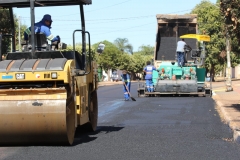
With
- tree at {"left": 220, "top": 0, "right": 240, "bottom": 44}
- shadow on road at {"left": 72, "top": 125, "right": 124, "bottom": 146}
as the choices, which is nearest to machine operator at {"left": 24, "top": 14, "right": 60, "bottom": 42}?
shadow on road at {"left": 72, "top": 125, "right": 124, "bottom": 146}

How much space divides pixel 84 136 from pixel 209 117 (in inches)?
200

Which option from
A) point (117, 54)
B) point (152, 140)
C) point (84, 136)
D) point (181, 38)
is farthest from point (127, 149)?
point (117, 54)

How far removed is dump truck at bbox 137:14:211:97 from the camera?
24.7 meters

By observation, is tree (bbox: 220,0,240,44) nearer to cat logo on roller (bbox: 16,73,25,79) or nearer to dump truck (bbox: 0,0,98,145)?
dump truck (bbox: 0,0,98,145)

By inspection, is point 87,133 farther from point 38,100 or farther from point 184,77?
point 184,77

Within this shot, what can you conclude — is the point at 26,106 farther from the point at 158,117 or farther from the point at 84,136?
the point at 158,117

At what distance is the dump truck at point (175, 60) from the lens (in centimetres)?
2472

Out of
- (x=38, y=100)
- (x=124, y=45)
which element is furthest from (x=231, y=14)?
(x=124, y=45)

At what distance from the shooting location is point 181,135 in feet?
36.1

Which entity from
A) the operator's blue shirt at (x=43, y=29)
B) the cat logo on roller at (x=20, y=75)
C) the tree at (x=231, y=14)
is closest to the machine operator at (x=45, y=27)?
the operator's blue shirt at (x=43, y=29)

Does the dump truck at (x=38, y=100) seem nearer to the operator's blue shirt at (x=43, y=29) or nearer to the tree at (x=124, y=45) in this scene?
the operator's blue shirt at (x=43, y=29)

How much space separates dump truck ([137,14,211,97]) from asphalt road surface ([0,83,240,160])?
360 inches

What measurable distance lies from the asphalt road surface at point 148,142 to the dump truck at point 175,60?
360 inches

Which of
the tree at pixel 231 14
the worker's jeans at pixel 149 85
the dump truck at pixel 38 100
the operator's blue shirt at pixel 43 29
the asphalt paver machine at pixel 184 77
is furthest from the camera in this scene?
the worker's jeans at pixel 149 85
